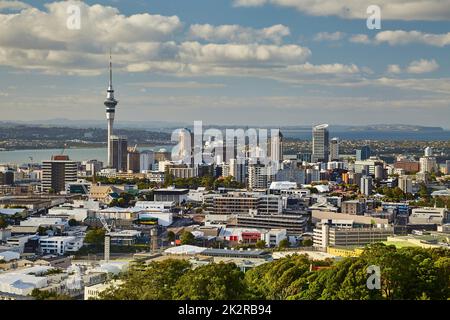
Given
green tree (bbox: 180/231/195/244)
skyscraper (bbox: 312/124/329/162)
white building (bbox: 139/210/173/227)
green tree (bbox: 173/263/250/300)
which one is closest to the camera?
green tree (bbox: 173/263/250/300)

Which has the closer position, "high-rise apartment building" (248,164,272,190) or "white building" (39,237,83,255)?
"white building" (39,237,83,255)

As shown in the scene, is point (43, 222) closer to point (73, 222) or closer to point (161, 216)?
point (73, 222)

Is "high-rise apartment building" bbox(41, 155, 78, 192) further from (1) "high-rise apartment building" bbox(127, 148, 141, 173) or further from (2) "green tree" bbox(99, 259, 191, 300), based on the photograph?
(2) "green tree" bbox(99, 259, 191, 300)

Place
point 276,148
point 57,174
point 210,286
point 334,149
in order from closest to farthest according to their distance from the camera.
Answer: point 210,286 → point 57,174 → point 276,148 → point 334,149

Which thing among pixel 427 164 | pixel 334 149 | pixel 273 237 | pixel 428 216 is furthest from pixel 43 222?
pixel 427 164

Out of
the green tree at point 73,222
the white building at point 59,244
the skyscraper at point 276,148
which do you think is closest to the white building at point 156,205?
the green tree at point 73,222

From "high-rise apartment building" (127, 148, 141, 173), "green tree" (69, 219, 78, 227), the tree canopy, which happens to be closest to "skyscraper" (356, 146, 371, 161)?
"high-rise apartment building" (127, 148, 141, 173)
